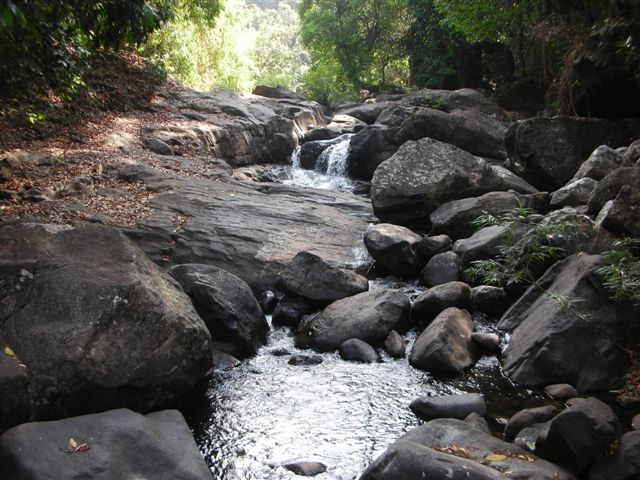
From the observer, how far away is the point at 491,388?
18.6 ft

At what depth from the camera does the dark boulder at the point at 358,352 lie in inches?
256

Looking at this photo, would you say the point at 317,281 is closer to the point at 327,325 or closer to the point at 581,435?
the point at 327,325

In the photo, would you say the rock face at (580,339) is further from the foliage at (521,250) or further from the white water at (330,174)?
the white water at (330,174)

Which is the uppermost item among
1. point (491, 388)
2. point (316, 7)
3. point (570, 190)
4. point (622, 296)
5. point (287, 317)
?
point (316, 7)

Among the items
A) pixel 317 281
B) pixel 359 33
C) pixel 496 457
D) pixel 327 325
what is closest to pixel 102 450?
pixel 496 457

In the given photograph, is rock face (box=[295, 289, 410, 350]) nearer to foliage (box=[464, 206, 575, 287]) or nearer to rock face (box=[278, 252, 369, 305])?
rock face (box=[278, 252, 369, 305])

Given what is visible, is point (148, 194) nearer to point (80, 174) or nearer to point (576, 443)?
point (80, 174)

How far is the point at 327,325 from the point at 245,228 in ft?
10.9

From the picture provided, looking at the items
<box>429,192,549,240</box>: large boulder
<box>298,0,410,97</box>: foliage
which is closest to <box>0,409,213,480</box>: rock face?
<box>429,192,549,240</box>: large boulder

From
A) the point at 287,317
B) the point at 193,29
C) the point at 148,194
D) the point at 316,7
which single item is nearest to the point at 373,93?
the point at 316,7

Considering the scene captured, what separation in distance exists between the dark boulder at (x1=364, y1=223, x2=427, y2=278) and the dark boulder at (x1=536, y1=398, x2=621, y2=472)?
4.97 metres

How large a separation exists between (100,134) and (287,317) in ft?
25.8

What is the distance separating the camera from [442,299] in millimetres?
7188

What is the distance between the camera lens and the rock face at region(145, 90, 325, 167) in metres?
14.5
